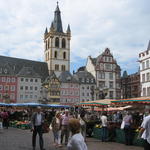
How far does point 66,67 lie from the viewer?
81.1 m

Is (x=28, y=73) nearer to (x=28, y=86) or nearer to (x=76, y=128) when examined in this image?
(x=28, y=86)

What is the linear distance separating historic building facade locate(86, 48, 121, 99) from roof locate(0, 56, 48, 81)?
13494 millimetres

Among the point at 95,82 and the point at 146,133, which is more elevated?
the point at 95,82

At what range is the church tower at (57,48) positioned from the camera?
80.1 metres

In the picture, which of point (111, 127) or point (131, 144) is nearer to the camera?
point (131, 144)

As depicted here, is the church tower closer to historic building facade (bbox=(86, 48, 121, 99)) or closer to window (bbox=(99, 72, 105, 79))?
historic building facade (bbox=(86, 48, 121, 99))

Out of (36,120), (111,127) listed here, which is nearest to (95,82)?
(111,127)

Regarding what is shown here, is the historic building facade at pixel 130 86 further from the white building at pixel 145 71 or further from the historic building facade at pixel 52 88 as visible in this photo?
the white building at pixel 145 71

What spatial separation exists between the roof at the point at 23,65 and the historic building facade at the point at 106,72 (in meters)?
13.5

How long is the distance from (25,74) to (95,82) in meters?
19.0

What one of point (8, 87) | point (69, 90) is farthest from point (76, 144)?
point (69, 90)

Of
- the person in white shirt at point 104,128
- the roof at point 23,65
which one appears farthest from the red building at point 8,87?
the person in white shirt at point 104,128

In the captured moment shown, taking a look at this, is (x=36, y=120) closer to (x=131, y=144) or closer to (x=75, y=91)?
(x=131, y=144)

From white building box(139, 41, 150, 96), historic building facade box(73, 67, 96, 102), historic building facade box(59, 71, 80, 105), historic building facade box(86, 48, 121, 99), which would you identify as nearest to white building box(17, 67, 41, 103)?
historic building facade box(59, 71, 80, 105)
